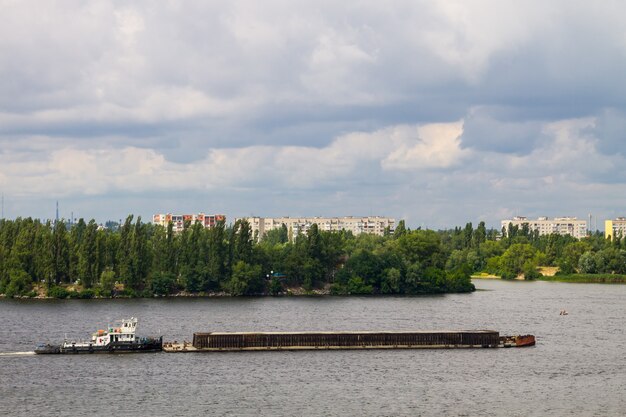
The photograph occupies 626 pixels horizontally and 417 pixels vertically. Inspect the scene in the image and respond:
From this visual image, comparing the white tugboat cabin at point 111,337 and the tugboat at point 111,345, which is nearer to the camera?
the tugboat at point 111,345

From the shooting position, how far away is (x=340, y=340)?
122m

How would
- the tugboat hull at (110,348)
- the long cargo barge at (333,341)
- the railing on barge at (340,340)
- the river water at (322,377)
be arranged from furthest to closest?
1. the railing on barge at (340,340)
2. the long cargo barge at (333,341)
3. the tugboat hull at (110,348)
4. the river water at (322,377)

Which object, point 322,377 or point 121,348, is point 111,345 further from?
point 322,377

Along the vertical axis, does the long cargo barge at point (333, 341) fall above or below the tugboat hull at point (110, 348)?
above

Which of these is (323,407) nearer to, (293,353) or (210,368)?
(210,368)

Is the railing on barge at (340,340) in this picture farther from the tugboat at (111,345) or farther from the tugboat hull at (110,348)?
the tugboat at (111,345)

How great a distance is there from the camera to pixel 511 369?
108 m

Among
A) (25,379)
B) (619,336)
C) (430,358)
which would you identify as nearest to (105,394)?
(25,379)

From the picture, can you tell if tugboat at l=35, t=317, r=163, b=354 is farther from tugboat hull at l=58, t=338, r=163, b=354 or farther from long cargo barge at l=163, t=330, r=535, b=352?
long cargo barge at l=163, t=330, r=535, b=352

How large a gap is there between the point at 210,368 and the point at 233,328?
41.1 meters

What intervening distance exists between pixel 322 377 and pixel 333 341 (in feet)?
69.8

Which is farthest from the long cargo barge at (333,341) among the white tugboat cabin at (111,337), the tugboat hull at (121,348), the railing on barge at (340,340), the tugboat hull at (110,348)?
the white tugboat cabin at (111,337)

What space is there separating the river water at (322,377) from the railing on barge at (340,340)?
8.25 feet

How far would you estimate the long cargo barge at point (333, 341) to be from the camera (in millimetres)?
119375
